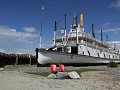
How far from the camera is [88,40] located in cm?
5647

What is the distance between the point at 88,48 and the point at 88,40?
3974 mm

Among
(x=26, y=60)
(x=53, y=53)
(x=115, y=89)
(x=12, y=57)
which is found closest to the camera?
(x=115, y=89)

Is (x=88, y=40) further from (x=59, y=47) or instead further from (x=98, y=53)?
(x=59, y=47)

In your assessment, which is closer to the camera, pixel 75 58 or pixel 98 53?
pixel 75 58

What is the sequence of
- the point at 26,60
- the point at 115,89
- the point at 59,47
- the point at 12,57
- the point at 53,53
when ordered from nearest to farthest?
the point at 115,89
the point at 53,53
the point at 59,47
the point at 12,57
the point at 26,60

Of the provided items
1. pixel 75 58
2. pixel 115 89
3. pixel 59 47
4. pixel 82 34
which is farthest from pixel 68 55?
pixel 115 89

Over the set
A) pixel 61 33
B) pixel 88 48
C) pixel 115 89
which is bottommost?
pixel 115 89

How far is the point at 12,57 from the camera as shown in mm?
55375

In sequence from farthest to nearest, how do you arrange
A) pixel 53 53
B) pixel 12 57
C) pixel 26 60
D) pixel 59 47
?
pixel 26 60 < pixel 12 57 < pixel 59 47 < pixel 53 53

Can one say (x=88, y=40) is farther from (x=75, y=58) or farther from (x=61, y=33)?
(x=75, y=58)

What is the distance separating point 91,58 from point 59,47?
23.0ft

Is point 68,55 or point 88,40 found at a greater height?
point 88,40

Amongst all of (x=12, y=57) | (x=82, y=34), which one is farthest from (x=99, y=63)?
(x=12, y=57)

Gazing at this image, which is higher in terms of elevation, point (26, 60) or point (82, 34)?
point (82, 34)
